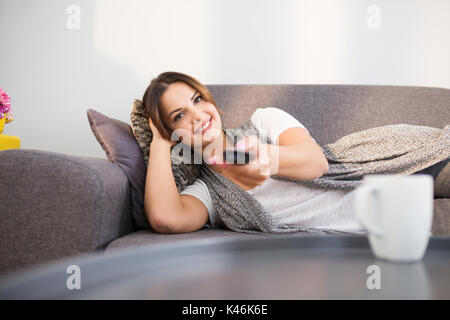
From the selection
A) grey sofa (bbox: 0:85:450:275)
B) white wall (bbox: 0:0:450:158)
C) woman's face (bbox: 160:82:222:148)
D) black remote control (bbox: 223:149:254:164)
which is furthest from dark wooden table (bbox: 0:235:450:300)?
white wall (bbox: 0:0:450:158)

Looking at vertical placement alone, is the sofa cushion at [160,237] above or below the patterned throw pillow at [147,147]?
below

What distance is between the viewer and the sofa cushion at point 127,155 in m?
1.15

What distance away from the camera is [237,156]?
0.71 metres

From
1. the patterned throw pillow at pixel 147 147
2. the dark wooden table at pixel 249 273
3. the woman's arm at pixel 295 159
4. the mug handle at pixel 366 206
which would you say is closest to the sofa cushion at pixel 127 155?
the patterned throw pillow at pixel 147 147

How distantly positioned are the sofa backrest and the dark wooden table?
101cm

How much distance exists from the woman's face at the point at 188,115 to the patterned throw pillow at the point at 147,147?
0.24 ft

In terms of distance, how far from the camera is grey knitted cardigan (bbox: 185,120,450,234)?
3.66ft

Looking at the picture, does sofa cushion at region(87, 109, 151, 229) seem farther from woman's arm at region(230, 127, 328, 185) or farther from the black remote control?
the black remote control

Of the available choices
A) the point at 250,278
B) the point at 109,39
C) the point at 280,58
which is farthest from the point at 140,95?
the point at 250,278

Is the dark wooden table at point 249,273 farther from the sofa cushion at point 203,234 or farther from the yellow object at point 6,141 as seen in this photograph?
the yellow object at point 6,141

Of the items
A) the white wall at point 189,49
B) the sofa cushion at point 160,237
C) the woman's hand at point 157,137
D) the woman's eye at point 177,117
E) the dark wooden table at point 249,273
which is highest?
the white wall at point 189,49

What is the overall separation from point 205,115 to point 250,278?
848mm

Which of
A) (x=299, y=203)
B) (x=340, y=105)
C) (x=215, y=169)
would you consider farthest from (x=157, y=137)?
(x=340, y=105)

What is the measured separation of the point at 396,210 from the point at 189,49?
5.19 ft
